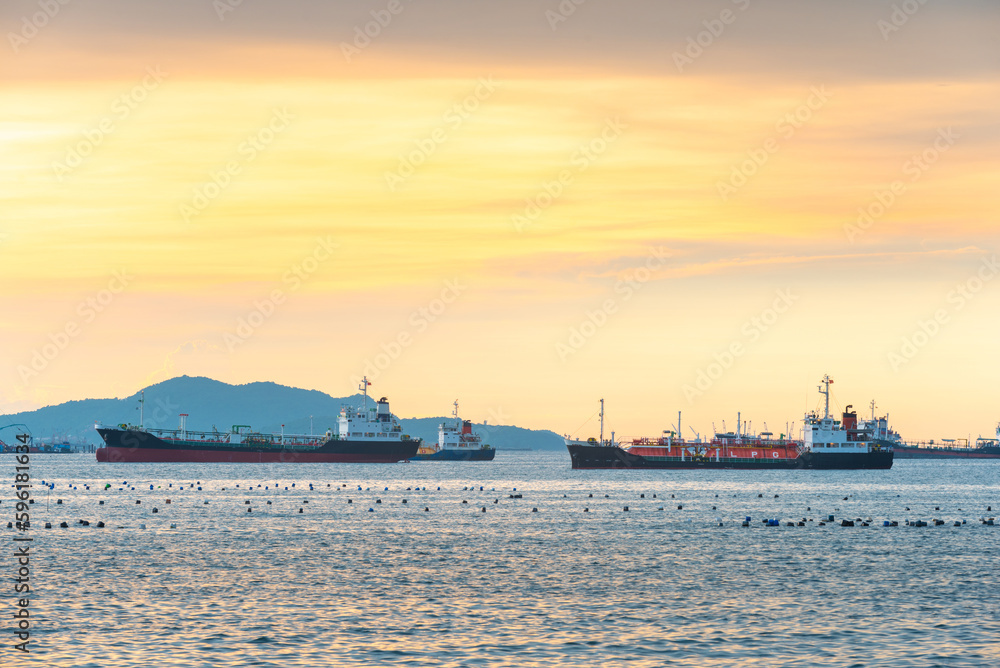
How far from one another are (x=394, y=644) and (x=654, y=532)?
4367cm

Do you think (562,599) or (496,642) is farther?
(562,599)

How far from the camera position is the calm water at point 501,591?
3622 cm

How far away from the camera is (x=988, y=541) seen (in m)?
73.1

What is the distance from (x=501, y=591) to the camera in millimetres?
48438

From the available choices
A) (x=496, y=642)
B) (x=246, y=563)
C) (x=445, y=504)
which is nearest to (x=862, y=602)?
(x=496, y=642)

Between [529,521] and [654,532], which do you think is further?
[529,521]

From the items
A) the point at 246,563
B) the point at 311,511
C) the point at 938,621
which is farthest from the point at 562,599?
the point at 311,511

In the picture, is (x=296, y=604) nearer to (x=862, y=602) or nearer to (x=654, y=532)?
(x=862, y=602)

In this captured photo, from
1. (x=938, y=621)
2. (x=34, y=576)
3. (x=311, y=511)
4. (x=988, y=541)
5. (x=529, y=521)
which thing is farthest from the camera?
(x=311, y=511)

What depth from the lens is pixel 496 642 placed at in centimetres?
3747

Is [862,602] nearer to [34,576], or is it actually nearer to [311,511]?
[34,576]

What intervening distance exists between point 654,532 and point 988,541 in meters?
21.4

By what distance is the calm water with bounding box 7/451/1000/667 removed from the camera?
36219 millimetres

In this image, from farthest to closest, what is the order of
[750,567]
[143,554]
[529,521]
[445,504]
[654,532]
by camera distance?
[445,504], [529,521], [654,532], [143,554], [750,567]
